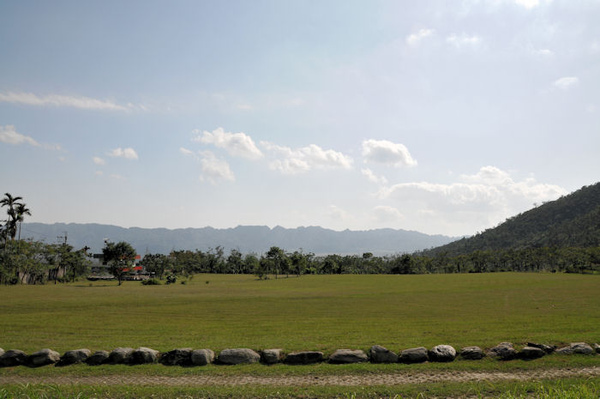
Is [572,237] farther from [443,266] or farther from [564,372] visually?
[564,372]

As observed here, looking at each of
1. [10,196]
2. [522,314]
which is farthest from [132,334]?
[10,196]

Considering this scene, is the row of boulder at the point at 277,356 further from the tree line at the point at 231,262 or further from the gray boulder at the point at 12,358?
the tree line at the point at 231,262

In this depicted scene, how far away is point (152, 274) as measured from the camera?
475 feet

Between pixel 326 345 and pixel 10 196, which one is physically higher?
pixel 10 196

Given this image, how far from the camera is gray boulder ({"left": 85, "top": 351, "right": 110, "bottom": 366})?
17.1 metres

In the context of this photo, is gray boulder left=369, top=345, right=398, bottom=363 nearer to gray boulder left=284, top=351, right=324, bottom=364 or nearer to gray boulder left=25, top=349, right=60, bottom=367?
gray boulder left=284, top=351, right=324, bottom=364

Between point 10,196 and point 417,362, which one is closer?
point 417,362

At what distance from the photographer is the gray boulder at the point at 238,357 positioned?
55.9 feet

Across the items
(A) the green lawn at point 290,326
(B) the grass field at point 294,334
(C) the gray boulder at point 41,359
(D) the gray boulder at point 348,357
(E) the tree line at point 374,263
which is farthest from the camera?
(E) the tree line at point 374,263

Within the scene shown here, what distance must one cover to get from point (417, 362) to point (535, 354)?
18.9 ft

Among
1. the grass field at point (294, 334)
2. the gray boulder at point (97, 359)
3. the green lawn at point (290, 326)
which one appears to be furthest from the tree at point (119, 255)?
the gray boulder at point (97, 359)

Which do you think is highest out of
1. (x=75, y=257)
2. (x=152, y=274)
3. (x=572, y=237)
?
(x=572, y=237)

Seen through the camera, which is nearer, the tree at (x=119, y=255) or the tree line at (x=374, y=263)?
the tree at (x=119, y=255)

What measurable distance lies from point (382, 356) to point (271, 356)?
5.31 m
